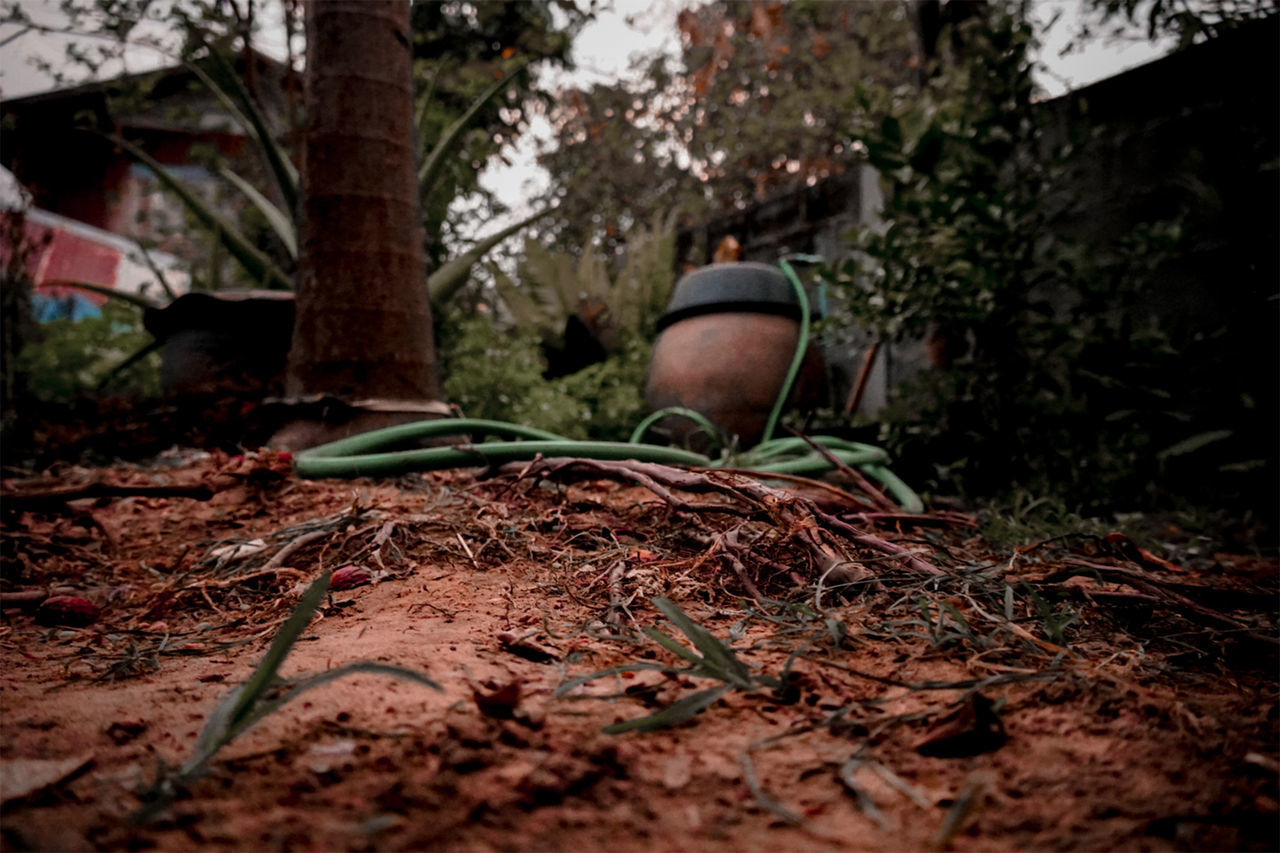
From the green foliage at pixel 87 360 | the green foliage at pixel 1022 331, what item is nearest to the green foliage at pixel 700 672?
the green foliage at pixel 1022 331

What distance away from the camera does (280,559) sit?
3.71 ft

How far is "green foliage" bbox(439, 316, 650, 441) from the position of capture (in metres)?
3.44

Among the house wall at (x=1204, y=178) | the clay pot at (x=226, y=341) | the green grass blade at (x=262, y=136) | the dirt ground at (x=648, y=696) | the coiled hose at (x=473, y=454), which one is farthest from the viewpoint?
the clay pot at (x=226, y=341)

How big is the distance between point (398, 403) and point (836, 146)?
7011 mm

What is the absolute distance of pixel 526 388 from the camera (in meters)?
3.69

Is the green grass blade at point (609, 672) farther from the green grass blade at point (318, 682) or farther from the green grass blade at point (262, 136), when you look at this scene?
the green grass blade at point (262, 136)

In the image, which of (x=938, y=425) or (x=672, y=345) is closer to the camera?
(x=938, y=425)

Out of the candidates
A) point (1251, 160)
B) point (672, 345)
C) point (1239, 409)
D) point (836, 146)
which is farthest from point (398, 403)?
point (836, 146)

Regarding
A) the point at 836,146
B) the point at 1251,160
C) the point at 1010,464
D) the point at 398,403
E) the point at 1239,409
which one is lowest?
the point at 1010,464

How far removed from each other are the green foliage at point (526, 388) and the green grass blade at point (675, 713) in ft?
9.00

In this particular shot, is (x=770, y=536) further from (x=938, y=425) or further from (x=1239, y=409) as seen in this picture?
(x=1239, y=409)

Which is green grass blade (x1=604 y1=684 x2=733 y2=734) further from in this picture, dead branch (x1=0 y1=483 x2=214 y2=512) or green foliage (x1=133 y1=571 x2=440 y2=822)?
dead branch (x1=0 y1=483 x2=214 y2=512)

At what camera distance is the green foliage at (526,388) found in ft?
11.3

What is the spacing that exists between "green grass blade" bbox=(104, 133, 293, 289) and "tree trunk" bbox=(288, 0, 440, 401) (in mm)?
1621
